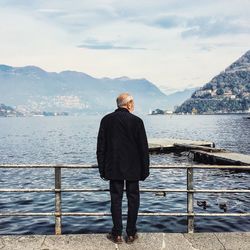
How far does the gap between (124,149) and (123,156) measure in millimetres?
129

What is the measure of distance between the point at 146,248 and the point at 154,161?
3237 centimetres

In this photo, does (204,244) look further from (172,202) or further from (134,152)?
(172,202)

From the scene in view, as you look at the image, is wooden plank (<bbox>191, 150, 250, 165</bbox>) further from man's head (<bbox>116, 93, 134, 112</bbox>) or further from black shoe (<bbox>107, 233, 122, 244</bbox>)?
man's head (<bbox>116, 93, 134, 112</bbox>)

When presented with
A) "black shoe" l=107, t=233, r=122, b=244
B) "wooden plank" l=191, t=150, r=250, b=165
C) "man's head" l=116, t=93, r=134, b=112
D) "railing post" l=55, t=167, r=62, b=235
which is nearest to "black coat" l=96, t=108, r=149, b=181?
"man's head" l=116, t=93, r=134, b=112

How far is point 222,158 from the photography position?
33812mm

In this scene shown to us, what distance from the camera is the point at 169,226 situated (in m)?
15.8

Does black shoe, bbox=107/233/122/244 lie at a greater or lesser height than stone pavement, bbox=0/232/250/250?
greater

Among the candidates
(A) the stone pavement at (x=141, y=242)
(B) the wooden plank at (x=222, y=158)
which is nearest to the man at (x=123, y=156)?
(A) the stone pavement at (x=141, y=242)

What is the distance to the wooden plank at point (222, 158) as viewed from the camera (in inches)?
1227

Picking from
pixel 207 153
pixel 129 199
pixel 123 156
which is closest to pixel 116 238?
pixel 129 199

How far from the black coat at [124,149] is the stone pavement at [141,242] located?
48.5 inches

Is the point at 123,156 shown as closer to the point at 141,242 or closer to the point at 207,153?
the point at 141,242

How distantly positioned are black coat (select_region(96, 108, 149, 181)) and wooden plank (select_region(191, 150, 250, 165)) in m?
23.6

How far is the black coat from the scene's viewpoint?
738cm
